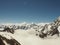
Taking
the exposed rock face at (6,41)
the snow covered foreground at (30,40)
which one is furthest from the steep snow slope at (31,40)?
the exposed rock face at (6,41)

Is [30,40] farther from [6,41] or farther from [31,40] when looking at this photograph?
[6,41]

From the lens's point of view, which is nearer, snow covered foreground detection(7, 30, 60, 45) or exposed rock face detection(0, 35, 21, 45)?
exposed rock face detection(0, 35, 21, 45)

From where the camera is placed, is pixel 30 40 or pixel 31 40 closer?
pixel 30 40

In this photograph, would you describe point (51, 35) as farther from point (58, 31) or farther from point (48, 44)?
point (48, 44)

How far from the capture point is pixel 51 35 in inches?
690

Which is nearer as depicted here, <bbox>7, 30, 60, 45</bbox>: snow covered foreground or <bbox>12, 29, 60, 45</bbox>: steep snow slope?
<bbox>7, 30, 60, 45</bbox>: snow covered foreground

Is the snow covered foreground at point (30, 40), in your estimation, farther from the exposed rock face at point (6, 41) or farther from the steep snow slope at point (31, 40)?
the exposed rock face at point (6, 41)

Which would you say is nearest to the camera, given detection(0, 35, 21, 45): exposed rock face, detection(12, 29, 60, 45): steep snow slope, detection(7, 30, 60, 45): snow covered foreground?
detection(0, 35, 21, 45): exposed rock face

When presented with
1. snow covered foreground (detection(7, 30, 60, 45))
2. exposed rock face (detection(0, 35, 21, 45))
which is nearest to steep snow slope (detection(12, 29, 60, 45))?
snow covered foreground (detection(7, 30, 60, 45))

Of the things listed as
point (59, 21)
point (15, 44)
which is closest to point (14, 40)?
point (15, 44)

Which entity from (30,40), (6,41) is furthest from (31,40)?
(6,41)

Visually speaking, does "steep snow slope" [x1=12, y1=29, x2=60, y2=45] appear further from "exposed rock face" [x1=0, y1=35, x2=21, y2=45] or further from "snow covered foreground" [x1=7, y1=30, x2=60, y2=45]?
"exposed rock face" [x1=0, y1=35, x2=21, y2=45]

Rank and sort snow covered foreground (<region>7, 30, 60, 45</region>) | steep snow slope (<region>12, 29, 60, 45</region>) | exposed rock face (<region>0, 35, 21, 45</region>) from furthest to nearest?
1. steep snow slope (<region>12, 29, 60, 45</region>)
2. snow covered foreground (<region>7, 30, 60, 45</region>)
3. exposed rock face (<region>0, 35, 21, 45</region>)

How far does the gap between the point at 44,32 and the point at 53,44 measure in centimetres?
554
